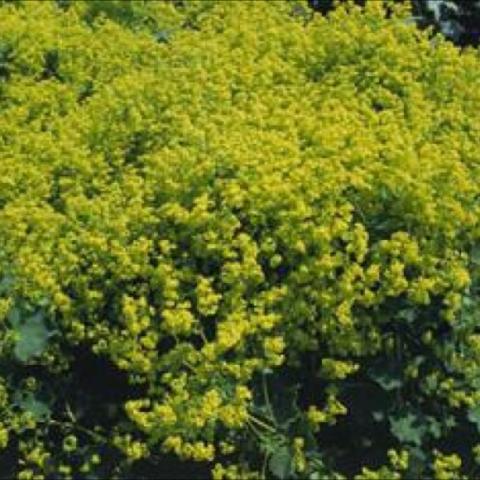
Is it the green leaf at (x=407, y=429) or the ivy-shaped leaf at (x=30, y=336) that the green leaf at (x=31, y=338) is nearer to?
the ivy-shaped leaf at (x=30, y=336)

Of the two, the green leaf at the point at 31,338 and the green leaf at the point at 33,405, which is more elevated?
the green leaf at the point at 31,338

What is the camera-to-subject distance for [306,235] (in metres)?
3.98

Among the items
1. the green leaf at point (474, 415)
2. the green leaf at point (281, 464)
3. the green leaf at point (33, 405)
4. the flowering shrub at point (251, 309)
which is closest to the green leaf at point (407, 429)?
the flowering shrub at point (251, 309)

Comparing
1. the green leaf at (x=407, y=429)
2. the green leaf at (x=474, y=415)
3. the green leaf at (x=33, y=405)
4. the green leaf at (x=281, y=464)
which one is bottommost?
the green leaf at (x=33, y=405)

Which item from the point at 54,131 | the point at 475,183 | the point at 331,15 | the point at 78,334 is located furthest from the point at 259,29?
the point at 78,334

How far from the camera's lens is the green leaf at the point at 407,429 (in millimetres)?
3863

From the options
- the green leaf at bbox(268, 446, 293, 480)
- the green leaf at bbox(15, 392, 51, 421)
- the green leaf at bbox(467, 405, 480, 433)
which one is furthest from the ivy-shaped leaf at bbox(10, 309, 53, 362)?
the green leaf at bbox(467, 405, 480, 433)

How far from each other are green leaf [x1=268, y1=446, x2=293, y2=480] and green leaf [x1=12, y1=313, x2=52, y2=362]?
0.79 m

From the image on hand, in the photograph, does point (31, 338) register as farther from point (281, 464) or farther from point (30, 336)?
point (281, 464)

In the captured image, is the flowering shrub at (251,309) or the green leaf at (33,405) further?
the green leaf at (33,405)

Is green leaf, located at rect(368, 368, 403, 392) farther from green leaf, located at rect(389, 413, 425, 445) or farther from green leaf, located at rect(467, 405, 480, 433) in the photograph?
green leaf, located at rect(467, 405, 480, 433)

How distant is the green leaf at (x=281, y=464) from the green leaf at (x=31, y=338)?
2.59 feet

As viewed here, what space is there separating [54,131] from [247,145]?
3.30 feet

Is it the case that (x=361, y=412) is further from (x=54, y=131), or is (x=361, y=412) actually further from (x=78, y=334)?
(x=54, y=131)
